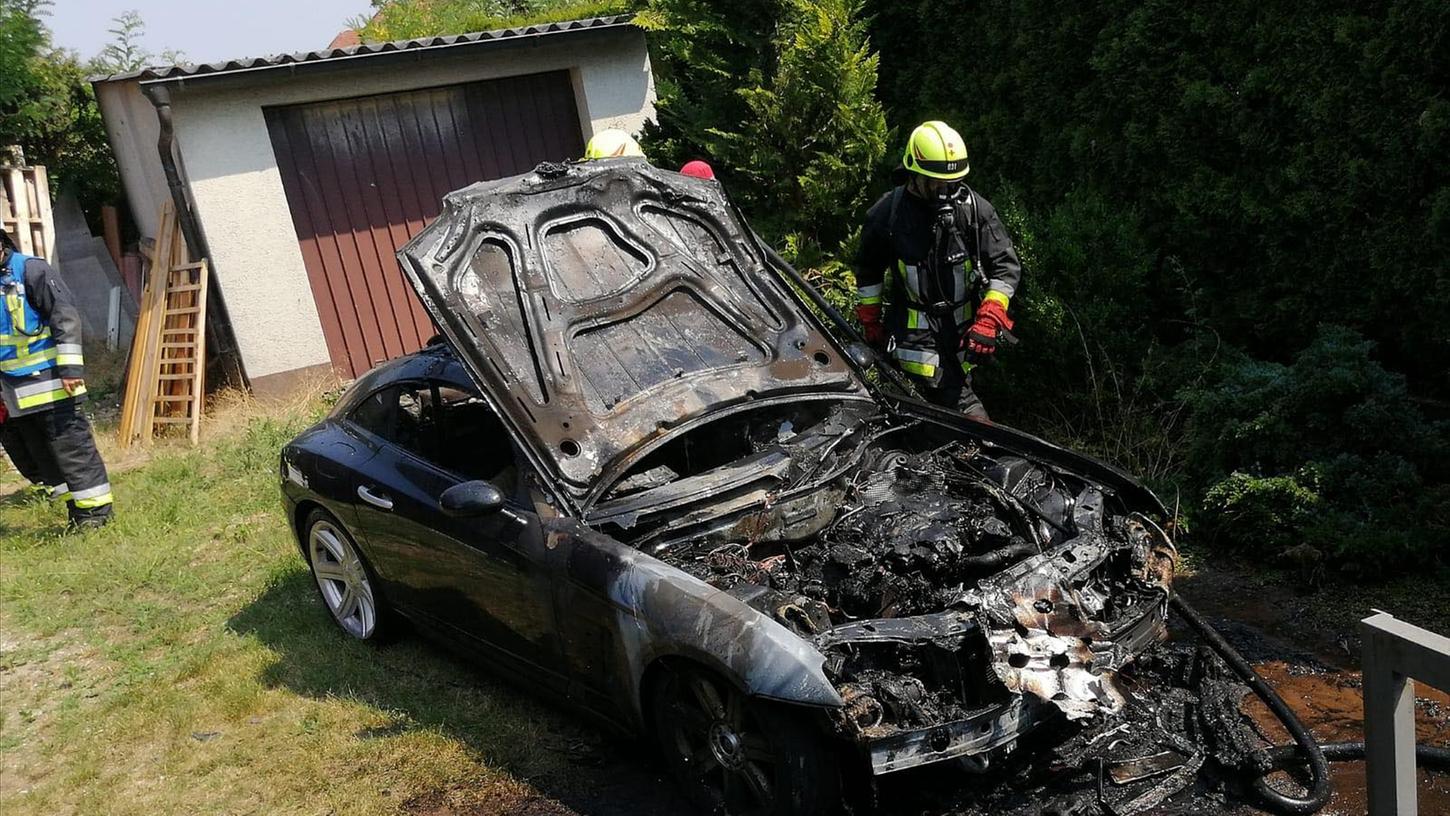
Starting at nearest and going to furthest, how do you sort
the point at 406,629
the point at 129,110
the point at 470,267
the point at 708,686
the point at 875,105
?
the point at 708,686 < the point at 470,267 < the point at 406,629 < the point at 875,105 < the point at 129,110

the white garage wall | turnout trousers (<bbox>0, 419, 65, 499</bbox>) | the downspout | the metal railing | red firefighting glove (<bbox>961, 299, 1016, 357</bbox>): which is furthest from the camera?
the white garage wall

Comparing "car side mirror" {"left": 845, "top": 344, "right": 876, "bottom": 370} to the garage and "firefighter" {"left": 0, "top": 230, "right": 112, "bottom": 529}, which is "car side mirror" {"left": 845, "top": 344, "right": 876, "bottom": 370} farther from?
"firefighter" {"left": 0, "top": 230, "right": 112, "bottom": 529}

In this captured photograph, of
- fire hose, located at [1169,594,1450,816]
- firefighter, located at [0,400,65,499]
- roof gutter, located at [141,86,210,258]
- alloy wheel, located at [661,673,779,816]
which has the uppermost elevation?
roof gutter, located at [141,86,210,258]

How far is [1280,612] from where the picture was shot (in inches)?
195

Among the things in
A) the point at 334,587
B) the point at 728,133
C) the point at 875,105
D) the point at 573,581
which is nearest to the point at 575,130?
the point at 728,133

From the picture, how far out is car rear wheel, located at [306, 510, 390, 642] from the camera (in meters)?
5.49

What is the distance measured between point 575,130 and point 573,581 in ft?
26.4

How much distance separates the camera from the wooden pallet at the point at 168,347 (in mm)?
9938

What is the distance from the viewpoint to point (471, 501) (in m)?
4.19

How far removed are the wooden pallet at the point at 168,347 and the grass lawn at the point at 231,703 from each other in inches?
85.1

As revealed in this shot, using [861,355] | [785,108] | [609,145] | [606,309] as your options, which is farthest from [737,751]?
[785,108]

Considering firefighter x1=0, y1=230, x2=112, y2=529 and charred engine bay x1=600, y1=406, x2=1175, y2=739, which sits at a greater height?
firefighter x1=0, y1=230, x2=112, y2=529

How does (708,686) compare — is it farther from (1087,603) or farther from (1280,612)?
(1280,612)

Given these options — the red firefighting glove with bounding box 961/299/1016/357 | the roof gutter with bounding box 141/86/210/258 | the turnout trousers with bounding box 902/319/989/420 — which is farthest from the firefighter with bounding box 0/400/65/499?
the red firefighting glove with bounding box 961/299/1016/357
